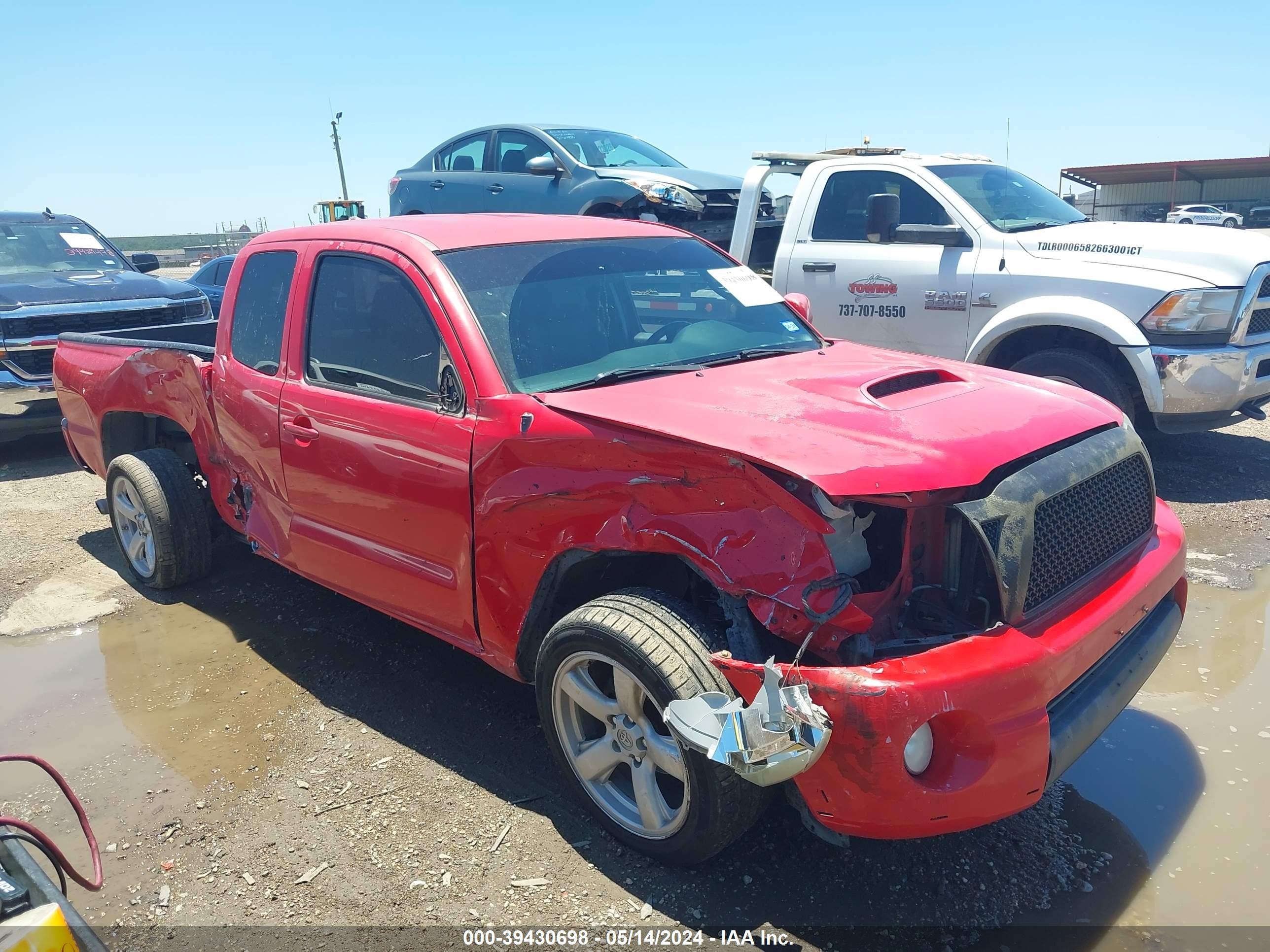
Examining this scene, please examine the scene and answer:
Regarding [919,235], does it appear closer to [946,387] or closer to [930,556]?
[946,387]

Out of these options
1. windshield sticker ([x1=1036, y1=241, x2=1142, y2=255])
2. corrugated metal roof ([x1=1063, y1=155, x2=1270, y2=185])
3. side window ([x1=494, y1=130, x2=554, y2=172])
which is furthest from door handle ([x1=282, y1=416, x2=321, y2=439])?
corrugated metal roof ([x1=1063, y1=155, x2=1270, y2=185])

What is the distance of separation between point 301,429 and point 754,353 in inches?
70.8

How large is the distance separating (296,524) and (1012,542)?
9.17ft

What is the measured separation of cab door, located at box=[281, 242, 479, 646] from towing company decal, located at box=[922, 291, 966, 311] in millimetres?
4120

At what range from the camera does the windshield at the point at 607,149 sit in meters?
9.34

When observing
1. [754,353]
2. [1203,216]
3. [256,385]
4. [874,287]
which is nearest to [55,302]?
[256,385]

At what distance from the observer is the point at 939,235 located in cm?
632

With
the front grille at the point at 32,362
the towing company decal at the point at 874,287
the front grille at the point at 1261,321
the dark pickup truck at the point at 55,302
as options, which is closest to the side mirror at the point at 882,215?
the towing company decal at the point at 874,287

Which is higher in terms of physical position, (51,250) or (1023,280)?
(51,250)

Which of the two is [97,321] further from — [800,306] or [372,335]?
[800,306]

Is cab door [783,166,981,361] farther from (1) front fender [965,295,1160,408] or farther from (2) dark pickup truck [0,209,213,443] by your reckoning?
(2) dark pickup truck [0,209,213,443]

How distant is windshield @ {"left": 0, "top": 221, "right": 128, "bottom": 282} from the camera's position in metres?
9.02

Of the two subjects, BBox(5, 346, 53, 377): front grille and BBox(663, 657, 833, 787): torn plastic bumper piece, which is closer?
BBox(663, 657, 833, 787): torn plastic bumper piece

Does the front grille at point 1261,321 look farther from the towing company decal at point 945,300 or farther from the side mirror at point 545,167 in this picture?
the side mirror at point 545,167
